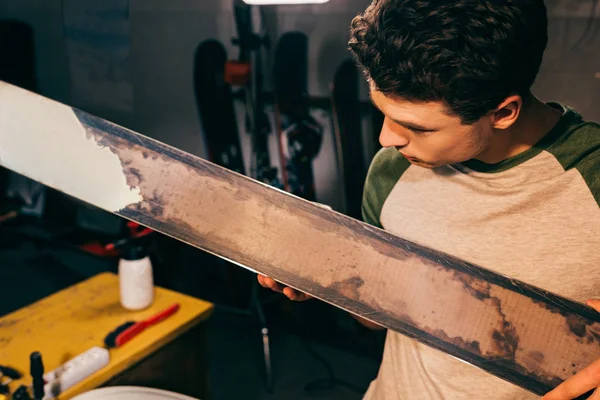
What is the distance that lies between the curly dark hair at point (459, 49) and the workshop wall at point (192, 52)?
1.26 m

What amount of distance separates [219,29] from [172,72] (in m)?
0.48

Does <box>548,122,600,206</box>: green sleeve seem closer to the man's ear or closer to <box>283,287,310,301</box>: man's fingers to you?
the man's ear

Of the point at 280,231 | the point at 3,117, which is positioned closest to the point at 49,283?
the point at 3,117

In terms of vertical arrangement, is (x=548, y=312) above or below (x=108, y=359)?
above

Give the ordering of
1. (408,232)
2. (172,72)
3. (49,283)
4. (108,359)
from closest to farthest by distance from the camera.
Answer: (408,232), (108,359), (172,72), (49,283)

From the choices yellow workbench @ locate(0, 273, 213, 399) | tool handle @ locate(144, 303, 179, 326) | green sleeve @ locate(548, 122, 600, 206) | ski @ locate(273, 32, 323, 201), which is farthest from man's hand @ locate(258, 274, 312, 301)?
ski @ locate(273, 32, 323, 201)

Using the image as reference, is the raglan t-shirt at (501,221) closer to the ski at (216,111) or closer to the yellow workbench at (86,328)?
the yellow workbench at (86,328)

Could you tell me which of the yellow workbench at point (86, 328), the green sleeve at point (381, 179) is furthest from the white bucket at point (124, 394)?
the green sleeve at point (381, 179)

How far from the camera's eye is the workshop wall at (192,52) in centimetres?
181

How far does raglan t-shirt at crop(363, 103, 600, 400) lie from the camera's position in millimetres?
843

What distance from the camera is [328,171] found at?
2.62 meters

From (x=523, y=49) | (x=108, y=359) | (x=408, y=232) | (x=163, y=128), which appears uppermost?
(x=523, y=49)

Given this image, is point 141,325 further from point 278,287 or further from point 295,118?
point 295,118

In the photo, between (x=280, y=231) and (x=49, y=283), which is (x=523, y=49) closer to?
(x=280, y=231)
